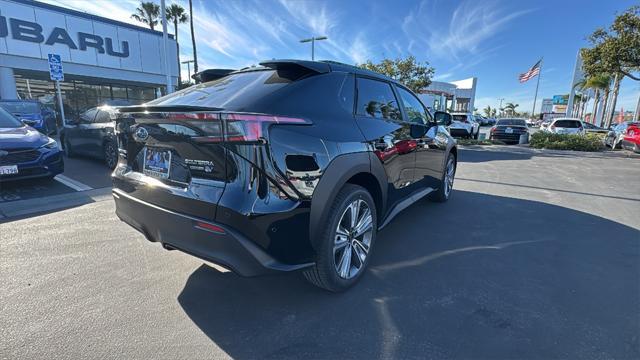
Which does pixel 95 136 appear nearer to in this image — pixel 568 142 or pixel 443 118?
pixel 443 118

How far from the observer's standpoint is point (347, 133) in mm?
2547

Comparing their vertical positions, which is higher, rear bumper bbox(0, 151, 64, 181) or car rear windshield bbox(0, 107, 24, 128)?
car rear windshield bbox(0, 107, 24, 128)

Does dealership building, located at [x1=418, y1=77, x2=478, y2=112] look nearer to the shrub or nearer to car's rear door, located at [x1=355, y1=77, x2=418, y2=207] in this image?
the shrub

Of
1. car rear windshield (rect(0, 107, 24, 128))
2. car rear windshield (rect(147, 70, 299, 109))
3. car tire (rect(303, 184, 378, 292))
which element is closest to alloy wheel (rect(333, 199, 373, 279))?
car tire (rect(303, 184, 378, 292))

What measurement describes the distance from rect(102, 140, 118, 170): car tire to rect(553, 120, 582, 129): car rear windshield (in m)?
19.9

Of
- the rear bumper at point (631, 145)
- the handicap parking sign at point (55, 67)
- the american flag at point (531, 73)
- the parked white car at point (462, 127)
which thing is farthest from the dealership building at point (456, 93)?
the handicap parking sign at point (55, 67)

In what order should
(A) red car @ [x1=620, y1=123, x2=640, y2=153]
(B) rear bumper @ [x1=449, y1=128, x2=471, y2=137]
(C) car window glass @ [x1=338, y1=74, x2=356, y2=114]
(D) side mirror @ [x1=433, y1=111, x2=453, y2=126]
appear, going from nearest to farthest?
1. (C) car window glass @ [x1=338, y1=74, x2=356, y2=114]
2. (D) side mirror @ [x1=433, y1=111, x2=453, y2=126]
3. (A) red car @ [x1=620, y1=123, x2=640, y2=153]
4. (B) rear bumper @ [x1=449, y1=128, x2=471, y2=137]

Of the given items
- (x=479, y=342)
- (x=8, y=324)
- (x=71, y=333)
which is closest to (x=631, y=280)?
(x=479, y=342)

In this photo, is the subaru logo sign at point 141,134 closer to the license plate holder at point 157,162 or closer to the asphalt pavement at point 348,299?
the license plate holder at point 157,162

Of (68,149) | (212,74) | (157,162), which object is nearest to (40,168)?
(68,149)

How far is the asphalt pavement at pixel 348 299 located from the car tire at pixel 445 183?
2.71 feet

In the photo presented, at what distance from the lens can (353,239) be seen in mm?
2727

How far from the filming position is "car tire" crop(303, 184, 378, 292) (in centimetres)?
238

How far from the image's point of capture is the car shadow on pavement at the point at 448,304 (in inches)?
81.7
